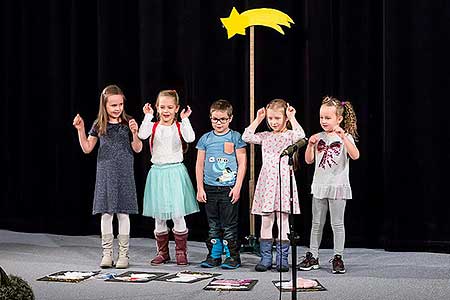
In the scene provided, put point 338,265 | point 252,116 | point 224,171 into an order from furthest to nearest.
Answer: point 252,116 → point 224,171 → point 338,265

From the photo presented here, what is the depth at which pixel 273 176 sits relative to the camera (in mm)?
5027

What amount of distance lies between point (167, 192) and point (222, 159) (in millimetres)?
412

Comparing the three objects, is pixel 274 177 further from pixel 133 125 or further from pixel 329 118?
pixel 133 125

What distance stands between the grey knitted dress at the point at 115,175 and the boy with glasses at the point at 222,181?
0.45 meters

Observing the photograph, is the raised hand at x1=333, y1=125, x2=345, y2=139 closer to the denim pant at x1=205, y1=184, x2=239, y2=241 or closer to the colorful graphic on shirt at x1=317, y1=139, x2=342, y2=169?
the colorful graphic on shirt at x1=317, y1=139, x2=342, y2=169

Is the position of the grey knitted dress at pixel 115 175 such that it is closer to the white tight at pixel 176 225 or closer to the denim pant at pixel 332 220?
the white tight at pixel 176 225

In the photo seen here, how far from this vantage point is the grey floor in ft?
14.2

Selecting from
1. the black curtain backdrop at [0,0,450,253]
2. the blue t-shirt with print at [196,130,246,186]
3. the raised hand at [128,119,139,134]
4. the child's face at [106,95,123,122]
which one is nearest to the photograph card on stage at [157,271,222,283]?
the blue t-shirt with print at [196,130,246,186]

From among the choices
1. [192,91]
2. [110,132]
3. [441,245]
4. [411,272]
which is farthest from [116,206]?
[441,245]

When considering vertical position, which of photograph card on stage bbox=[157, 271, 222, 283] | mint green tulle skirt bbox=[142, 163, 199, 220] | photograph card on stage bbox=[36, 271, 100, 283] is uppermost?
mint green tulle skirt bbox=[142, 163, 199, 220]

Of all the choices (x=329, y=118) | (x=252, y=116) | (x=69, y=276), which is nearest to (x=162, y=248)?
(x=69, y=276)

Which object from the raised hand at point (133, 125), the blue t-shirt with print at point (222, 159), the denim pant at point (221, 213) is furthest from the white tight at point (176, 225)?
the raised hand at point (133, 125)

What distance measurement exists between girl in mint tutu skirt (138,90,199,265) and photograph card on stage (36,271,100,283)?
0.55 meters

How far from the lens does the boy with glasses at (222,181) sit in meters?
5.18
